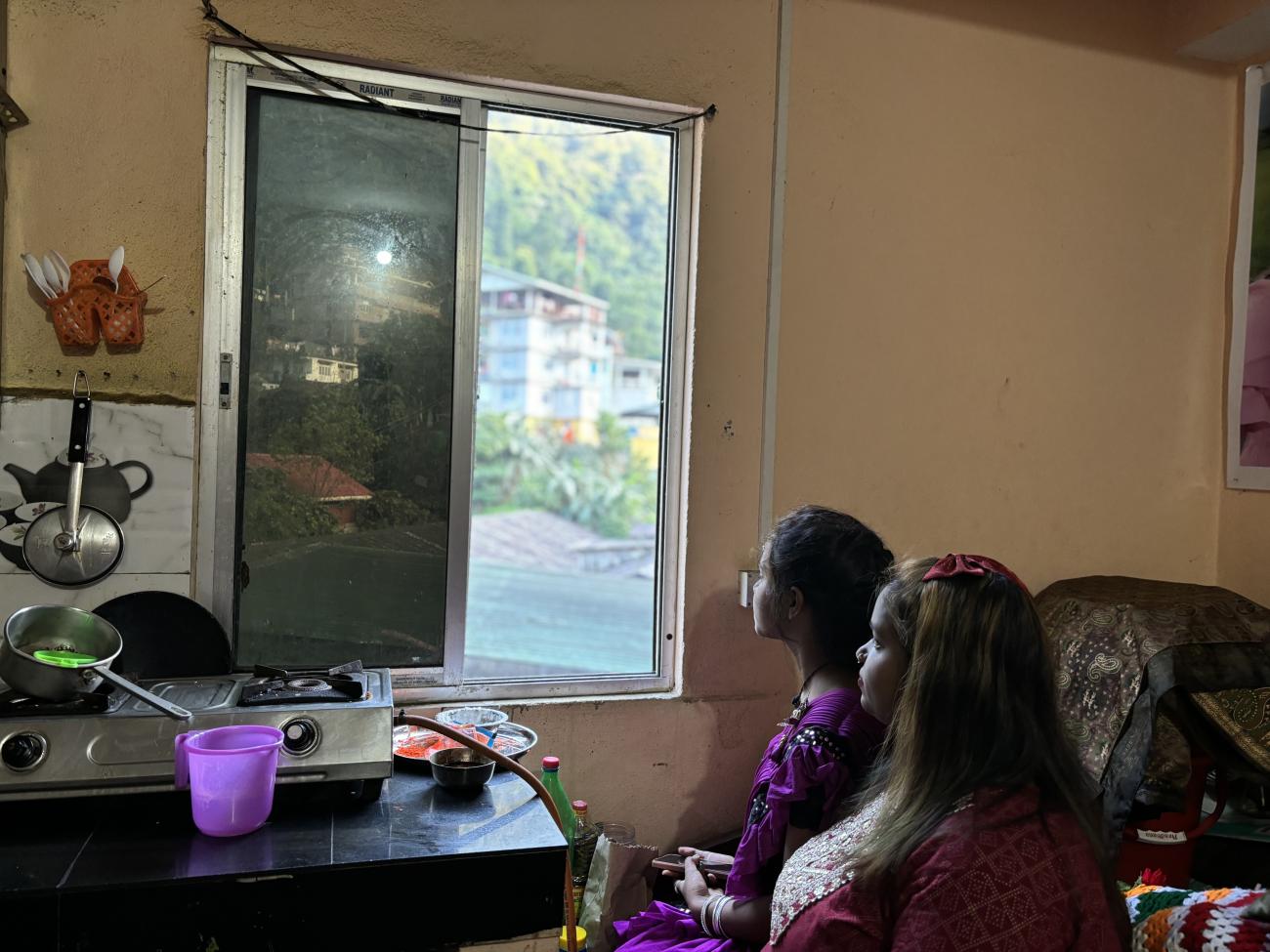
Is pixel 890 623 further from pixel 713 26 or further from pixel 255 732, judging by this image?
pixel 713 26

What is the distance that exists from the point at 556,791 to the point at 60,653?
99cm

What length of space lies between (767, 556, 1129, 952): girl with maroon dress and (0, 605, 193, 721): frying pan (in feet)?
3.30

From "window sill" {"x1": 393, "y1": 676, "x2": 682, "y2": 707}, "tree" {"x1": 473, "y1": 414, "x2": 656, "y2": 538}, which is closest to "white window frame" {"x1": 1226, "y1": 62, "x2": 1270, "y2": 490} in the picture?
"window sill" {"x1": 393, "y1": 676, "x2": 682, "y2": 707}

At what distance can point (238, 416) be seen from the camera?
6.77ft

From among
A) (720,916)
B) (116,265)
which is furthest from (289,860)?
(116,265)

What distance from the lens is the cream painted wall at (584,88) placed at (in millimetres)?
1918

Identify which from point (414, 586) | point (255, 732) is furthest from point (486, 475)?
point (255, 732)

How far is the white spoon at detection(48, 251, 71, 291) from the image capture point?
1.87 metres

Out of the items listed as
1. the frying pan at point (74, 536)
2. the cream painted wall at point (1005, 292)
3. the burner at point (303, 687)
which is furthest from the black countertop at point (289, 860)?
the cream painted wall at point (1005, 292)

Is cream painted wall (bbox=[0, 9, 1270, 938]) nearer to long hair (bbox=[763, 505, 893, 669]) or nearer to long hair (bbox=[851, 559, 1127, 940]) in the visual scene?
long hair (bbox=[763, 505, 893, 669])

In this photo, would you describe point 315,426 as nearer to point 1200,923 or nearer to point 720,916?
point 720,916

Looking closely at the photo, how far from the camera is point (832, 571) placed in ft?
5.47

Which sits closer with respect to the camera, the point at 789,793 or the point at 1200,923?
the point at 1200,923

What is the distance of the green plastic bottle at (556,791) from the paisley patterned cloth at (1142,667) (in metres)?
1.09
